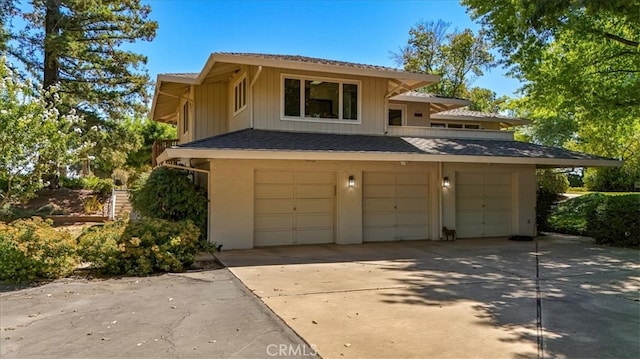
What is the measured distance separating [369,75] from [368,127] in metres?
1.55

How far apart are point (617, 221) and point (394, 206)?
604cm

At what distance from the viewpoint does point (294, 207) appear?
12148 millimetres

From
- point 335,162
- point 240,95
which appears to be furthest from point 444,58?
point 335,162

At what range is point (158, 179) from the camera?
37.3ft

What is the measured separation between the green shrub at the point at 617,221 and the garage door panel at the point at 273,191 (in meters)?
8.81

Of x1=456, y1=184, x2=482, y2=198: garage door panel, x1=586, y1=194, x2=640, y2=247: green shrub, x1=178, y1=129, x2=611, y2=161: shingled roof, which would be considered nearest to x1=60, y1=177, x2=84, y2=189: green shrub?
x1=178, y1=129, x2=611, y2=161: shingled roof

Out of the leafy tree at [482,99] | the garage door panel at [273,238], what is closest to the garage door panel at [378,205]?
the garage door panel at [273,238]

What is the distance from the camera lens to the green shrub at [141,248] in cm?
803

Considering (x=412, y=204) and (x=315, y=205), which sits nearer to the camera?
(x=315, y=205)

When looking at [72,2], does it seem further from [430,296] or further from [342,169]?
[430,296]

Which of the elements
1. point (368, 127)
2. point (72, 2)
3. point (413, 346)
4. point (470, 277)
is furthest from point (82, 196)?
point (413, 346)

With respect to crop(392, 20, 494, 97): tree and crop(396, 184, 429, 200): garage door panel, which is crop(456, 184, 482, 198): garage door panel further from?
crop(392, 20, 494, 97): tree

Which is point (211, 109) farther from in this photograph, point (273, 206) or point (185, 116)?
point (273, 206)

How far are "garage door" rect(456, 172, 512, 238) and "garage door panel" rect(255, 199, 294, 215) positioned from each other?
542 centimetres
